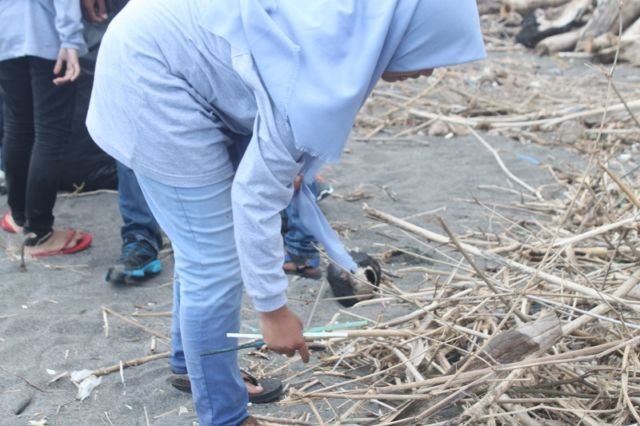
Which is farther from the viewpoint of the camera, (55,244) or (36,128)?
(55,244)

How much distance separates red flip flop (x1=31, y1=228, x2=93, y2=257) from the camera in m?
4.22

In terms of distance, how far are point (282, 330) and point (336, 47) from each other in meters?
0.67

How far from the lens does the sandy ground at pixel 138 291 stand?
2.92m

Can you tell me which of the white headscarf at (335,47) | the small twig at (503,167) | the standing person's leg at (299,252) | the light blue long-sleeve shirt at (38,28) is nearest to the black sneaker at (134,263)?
the standing person's leg at (299,252)

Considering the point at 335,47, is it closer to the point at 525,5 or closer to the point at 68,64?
the point at 68,64

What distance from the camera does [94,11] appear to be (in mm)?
4102

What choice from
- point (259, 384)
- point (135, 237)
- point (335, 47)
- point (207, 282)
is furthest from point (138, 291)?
point (335, 47)

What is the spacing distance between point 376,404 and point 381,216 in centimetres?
60

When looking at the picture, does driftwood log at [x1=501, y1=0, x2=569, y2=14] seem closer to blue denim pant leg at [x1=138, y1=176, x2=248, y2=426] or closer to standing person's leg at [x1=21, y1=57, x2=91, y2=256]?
standing person's leg at [x1=21, y1=57, x2=91, y2=256]

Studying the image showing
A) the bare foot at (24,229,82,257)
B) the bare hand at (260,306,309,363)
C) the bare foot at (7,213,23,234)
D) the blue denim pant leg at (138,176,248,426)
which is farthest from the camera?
the bare foot at (7,213,23,234)

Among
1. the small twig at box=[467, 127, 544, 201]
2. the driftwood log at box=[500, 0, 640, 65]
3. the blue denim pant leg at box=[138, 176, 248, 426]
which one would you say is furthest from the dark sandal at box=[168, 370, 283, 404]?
the driftwood log at box=[500, 0, 640, 65]

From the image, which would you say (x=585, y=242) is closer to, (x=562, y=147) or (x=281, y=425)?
(x=281, y=425)

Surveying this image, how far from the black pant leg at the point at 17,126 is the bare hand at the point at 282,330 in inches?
84.9

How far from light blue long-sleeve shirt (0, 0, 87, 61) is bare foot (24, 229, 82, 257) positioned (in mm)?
858
